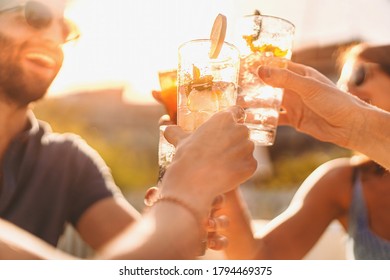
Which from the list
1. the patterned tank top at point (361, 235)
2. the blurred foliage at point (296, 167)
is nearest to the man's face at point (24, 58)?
the patterned tank top at point (361, 235)

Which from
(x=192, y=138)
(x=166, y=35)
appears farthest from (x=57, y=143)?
(x=192, y=138)

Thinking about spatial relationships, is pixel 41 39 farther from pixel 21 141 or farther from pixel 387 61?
pixel 387 61

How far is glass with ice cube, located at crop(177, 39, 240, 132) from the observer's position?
3.59 feet

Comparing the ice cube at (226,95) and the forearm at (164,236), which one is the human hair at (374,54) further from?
the forearm at (164,236)

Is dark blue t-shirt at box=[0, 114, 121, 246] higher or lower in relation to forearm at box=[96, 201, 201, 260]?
lower

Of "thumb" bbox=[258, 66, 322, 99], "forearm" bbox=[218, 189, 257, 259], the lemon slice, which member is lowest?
"forearm" bbox=[218, 189, 257, 259]

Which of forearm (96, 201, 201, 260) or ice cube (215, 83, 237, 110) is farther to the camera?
ice cube (215, 83, 237, 110)

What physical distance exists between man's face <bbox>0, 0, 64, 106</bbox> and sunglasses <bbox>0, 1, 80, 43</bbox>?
0.01 m

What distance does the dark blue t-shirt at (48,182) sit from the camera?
5.60ft

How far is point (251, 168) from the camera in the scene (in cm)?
92

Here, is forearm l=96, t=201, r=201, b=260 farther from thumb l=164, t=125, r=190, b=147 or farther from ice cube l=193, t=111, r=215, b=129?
ice cube l=193, t=111, r=215, b=129

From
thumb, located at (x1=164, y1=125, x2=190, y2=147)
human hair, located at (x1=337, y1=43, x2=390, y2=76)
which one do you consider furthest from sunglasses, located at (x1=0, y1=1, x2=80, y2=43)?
human hair, located at (x1=337, y1=43, x2=390, y2=76)

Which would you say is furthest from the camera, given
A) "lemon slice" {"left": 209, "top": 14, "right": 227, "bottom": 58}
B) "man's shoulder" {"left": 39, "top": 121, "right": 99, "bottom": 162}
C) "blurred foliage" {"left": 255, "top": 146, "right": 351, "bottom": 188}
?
"blurred foliage" {"left": 255, "top": 146, "right": 351, "bottom": 188}
